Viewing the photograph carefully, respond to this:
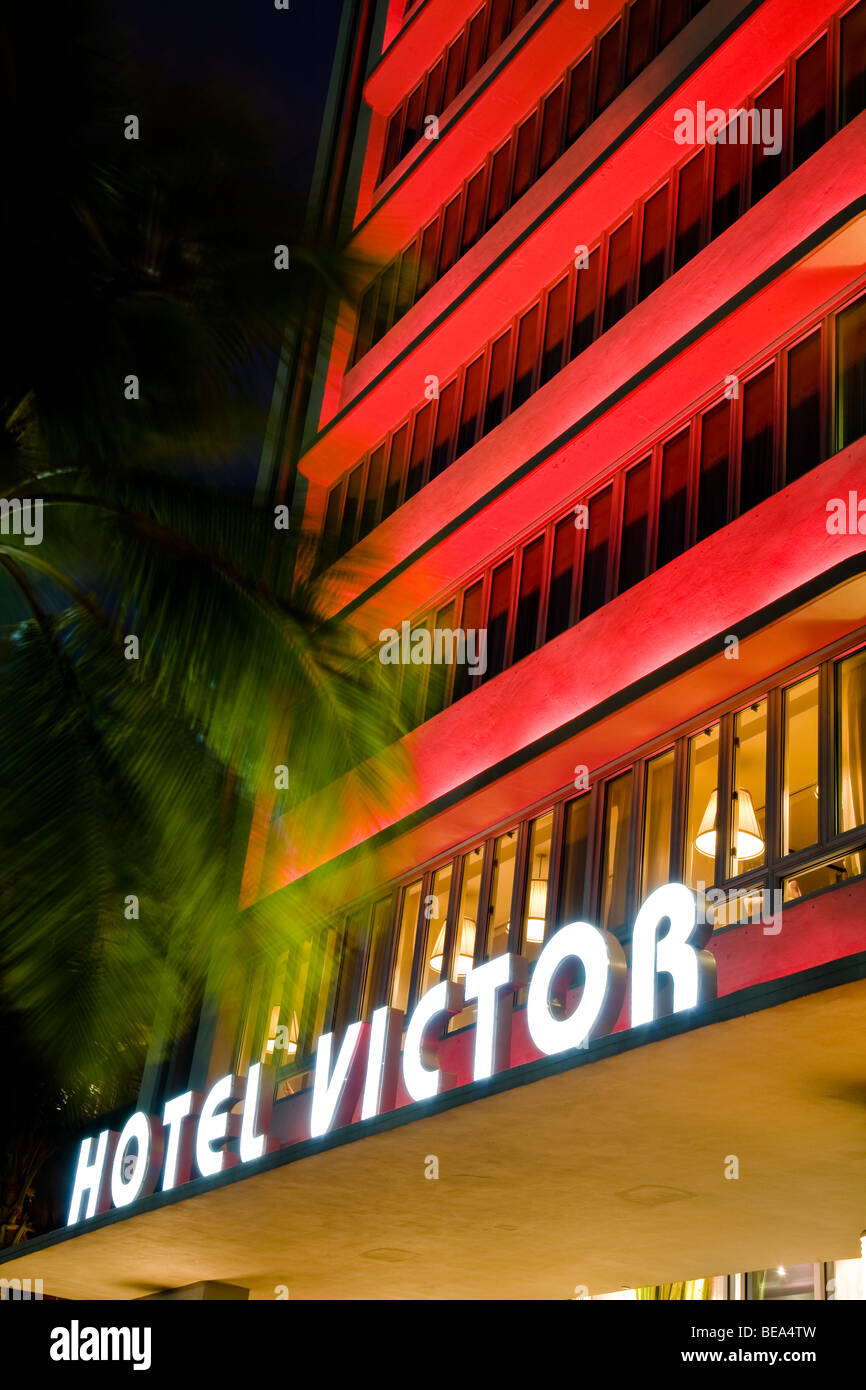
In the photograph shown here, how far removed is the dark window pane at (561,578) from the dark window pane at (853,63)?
606 centimetres

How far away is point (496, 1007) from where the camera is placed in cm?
1372

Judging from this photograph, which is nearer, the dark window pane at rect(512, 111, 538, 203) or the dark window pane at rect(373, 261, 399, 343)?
the dark window pane at rect(512, 111, 538, 203)

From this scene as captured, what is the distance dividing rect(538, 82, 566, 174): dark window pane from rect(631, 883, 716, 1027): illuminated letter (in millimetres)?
15238

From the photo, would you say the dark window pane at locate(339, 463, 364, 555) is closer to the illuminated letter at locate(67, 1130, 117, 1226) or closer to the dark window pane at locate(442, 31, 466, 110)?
the dark window pane at locate(442, 31, 466, 110)

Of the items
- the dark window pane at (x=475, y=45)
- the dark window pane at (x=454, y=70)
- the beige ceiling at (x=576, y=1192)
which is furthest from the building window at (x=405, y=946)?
the dark window pane at (x=454, y=70)

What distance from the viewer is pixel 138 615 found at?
1149 cm

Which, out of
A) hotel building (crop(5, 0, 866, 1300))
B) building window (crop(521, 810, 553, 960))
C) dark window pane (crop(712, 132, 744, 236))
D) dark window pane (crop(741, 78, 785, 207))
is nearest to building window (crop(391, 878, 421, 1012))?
hotel building (crop(5, 0, 866, 1300))

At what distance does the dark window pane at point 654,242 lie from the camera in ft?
65.5

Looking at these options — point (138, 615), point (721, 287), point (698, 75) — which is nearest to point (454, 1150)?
point (138, 615)

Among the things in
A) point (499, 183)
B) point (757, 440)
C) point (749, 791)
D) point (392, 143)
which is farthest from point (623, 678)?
point (392, 143)

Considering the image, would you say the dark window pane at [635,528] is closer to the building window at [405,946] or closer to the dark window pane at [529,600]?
the dark window pane at [529,600]

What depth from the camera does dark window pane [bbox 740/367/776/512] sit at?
53.4ft
